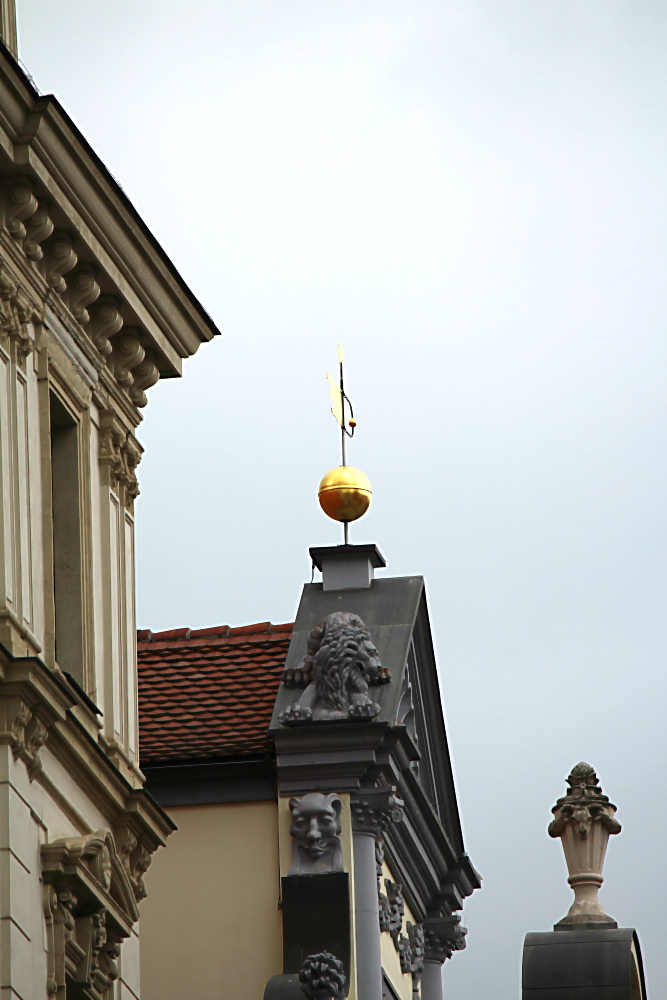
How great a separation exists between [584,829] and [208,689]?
380cm

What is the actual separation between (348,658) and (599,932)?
11.0ft

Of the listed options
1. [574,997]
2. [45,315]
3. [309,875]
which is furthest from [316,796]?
[45,315]

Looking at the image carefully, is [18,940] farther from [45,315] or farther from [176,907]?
[176,907]

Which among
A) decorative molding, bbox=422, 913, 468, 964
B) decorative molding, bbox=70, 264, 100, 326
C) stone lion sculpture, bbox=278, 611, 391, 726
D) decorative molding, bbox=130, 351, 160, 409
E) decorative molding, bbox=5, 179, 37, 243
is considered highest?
decorative molding, bbox=130, 351, 160, 409

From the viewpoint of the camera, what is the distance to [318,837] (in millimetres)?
18641

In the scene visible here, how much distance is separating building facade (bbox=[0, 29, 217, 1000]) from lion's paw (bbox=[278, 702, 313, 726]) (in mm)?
3229

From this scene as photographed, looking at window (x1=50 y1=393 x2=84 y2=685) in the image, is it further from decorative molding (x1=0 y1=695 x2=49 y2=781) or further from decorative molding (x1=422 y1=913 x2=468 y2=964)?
decorative molding (x1=422 y1=913 x2=468 y2=964)

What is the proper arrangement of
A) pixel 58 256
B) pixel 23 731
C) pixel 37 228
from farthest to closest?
pixel 58 256 < pixel 37 228 < pixel 23 731

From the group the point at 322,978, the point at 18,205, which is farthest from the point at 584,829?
the point at 18,205

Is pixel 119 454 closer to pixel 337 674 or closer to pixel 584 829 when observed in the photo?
pixel 337 674

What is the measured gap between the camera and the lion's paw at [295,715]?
18.9m

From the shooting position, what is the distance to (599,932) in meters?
19.2

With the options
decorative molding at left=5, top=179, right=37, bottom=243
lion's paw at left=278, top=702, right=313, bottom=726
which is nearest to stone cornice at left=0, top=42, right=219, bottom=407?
decorative molding at left=5, top=179, right=37, bottom=243

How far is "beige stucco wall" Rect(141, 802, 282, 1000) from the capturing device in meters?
18.8
